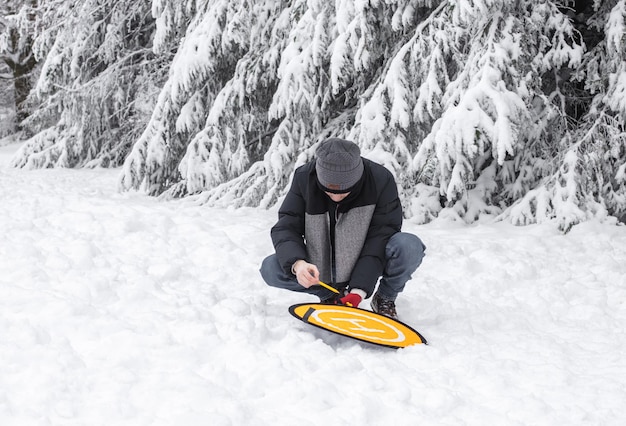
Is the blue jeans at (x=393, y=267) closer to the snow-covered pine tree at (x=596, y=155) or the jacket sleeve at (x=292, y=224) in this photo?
the jacket sleeve at (x=292, y=224)

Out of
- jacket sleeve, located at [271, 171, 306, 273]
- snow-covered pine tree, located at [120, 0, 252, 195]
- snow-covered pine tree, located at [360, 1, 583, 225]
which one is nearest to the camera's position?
jacket sleeve, located at [271, 171, 306, 273]

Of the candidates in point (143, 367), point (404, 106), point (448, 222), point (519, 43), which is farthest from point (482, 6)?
point (143, 367)

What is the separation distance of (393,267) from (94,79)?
8.88 m

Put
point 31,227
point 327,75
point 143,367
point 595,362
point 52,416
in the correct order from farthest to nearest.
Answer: point 327,75, point 31,227, point 595,362, point 143,367, point 52,416

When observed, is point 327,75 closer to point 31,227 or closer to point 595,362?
point 31,227

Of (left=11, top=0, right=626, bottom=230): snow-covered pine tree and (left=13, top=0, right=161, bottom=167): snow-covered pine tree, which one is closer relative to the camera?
(left=11, top=0, right=626, bottom=230): snow-covered pine tree

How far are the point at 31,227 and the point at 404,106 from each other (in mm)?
3287

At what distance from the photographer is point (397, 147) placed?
17.7 ft

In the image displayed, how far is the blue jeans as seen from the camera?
120 inches

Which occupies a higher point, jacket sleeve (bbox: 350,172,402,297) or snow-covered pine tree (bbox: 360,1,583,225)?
snow-covered pine tree (bbox: 360,1,583,225)

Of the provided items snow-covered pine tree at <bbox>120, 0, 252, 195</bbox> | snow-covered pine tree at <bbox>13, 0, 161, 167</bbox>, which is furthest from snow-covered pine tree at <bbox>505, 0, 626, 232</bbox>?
snow-covered pine tree at <bbox>13, 0, 161, 167</bbox>

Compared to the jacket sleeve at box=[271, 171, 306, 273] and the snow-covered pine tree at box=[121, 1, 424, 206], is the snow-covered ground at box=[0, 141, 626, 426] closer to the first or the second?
the jacket sleeve at box=[271, 171, 306, 273]

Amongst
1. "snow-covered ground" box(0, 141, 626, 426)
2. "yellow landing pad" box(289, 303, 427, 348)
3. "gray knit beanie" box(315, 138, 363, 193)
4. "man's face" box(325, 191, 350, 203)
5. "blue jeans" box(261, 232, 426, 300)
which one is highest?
"gray knit beanie" box(315, 138, 363, 193)

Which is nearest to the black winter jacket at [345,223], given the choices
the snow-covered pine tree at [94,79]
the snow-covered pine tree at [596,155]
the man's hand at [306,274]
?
the man's hand at [306,274]
